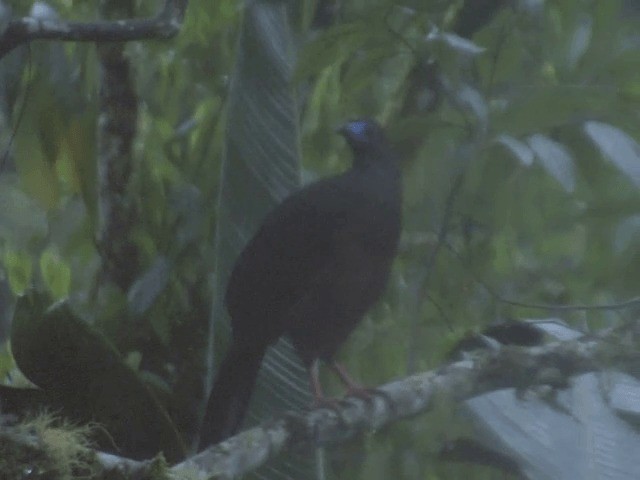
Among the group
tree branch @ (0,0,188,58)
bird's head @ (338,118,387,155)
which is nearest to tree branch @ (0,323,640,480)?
bird's head @ (338,118,387,155)

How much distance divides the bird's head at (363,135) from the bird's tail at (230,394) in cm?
31

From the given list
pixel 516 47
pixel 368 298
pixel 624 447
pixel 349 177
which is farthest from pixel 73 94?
pixel 624 447

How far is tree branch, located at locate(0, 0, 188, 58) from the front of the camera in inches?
54.1

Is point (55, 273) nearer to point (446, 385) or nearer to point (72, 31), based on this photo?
point (72, 31)

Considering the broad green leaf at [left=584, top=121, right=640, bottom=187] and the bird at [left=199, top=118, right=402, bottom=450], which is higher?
the broad green leaf at [left=584, top=121, right=640, bottom=187]

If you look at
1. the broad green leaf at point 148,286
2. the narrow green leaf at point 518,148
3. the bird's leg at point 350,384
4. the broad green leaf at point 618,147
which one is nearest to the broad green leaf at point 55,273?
the broad green leaf at point 148,286

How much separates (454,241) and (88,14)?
639 millimetres

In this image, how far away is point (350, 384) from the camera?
4.92ft

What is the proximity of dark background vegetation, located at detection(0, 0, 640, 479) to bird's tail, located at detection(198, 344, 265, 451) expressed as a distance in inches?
1.7

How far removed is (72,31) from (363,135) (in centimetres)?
43

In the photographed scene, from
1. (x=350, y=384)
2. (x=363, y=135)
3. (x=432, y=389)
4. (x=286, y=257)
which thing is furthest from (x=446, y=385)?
(x=363, y=135)

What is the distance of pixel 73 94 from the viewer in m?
1.70

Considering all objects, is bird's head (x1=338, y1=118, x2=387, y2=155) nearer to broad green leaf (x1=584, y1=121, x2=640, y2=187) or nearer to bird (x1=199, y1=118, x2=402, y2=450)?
bird (x1=199, y1=118, x2=402, y2=450)

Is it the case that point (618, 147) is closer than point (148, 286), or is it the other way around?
point (618, 147)
